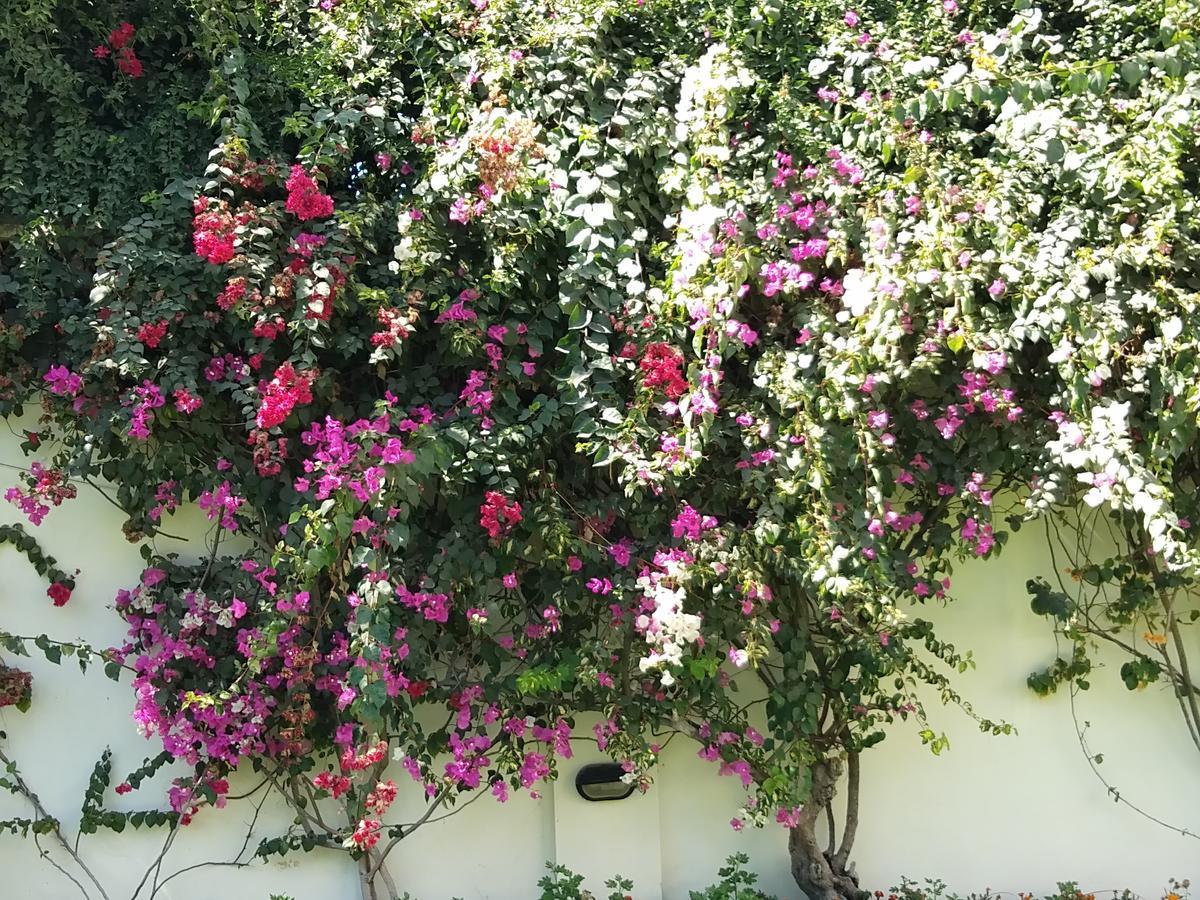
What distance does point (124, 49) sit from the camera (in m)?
3.35

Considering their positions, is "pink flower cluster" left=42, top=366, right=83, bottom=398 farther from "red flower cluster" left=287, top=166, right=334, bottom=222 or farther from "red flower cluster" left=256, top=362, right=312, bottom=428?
"red flower cluster" left=287, top=166, right=334, bottom=222

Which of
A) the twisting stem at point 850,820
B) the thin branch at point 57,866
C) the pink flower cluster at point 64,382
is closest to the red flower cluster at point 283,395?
the pink flower cluster at point 64,382

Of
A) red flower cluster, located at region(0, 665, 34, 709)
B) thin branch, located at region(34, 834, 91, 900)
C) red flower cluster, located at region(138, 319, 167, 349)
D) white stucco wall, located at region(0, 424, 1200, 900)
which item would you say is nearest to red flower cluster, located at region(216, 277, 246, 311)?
red flower cluster, located at region(138, 319, 167, 349)

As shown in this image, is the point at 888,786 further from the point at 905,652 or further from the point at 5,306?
the point at 5,306

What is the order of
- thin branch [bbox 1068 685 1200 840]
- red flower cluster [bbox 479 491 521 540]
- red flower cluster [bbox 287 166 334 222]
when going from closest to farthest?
red flower cluster [bbox 479 491 521 540] → red flower cluster [bbox 287 166 334 222] → thin branch [bbox 1068 685 1200 840]

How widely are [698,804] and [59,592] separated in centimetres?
213

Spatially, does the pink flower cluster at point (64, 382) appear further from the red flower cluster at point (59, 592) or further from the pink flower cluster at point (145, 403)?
the red flower cluster at point (59, 592)

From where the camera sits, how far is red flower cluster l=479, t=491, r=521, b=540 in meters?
2.94

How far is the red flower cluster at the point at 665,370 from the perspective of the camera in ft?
9.58

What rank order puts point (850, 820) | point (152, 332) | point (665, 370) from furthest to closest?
point (850, 820)
point (152, 332)
point (665, 370)

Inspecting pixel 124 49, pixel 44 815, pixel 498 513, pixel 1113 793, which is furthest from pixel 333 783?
pixel 1113 793

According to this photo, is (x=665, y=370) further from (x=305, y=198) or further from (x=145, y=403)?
(x=145, y=403)

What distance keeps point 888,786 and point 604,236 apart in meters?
2.02

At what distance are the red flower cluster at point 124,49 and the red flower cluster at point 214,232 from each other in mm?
685
